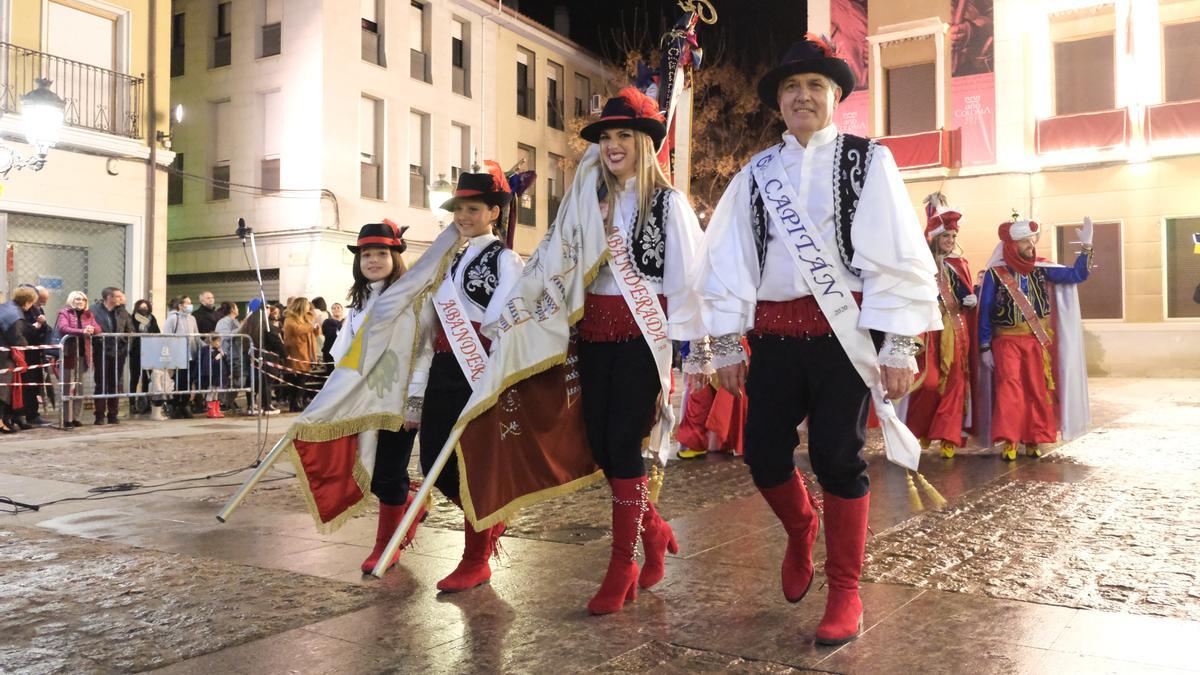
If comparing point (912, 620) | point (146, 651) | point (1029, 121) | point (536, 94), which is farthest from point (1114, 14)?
point (146, 651)

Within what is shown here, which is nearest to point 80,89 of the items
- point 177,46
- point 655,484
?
point 177,46

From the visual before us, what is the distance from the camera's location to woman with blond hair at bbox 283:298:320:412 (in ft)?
48.7

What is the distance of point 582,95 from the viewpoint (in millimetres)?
33031

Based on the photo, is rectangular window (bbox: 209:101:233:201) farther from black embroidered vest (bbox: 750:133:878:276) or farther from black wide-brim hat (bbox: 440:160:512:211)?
black embroidered vest (bbox: 750:133:878:276)

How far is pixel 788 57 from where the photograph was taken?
374 cm

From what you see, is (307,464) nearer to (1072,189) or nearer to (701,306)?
(701,306)

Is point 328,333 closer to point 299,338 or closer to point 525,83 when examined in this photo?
point 299,338

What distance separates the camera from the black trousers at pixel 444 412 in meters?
4.46

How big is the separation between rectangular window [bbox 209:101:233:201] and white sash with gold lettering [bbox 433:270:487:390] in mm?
20893

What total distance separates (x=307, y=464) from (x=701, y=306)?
214cm

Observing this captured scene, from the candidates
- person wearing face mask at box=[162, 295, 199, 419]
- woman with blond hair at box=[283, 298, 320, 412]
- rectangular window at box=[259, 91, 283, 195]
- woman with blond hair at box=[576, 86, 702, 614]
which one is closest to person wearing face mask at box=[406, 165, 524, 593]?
woman with blond hair at box=[576, 86, 702, 614]

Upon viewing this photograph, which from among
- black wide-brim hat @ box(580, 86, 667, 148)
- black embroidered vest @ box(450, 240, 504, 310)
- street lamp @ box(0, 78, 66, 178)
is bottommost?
black embroidered vest @ box(450, 240, 504, 310)

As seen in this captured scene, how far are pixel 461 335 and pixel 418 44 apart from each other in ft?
76.6

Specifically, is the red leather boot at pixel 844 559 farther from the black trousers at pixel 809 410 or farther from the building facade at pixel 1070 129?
the building facade at pixel 1070 129
